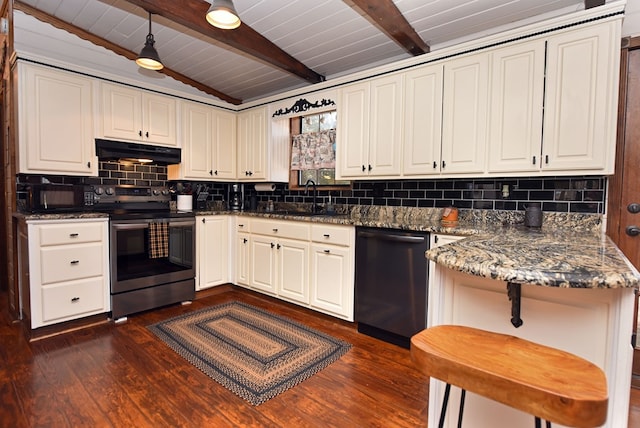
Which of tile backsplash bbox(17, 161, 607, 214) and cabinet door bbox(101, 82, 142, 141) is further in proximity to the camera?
cabinet door bbox(101, 82, 142, 141)

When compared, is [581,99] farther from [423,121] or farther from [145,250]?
[145,250]

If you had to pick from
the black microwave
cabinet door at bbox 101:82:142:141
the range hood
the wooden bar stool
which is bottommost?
the wooden bar stool

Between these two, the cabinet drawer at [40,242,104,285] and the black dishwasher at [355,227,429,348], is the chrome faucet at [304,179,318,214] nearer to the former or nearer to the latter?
the black dishwasher at [355,227,429,348]

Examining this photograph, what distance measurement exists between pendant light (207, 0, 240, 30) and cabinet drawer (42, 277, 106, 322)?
226 cm

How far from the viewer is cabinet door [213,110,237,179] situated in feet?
12.9

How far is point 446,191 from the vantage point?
279cm

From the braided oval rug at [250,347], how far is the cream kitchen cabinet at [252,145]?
1638 millimetres

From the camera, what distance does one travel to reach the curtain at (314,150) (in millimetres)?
3496

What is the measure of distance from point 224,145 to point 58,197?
1.76 m

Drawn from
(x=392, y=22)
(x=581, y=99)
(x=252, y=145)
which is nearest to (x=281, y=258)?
(x=252, y=145)

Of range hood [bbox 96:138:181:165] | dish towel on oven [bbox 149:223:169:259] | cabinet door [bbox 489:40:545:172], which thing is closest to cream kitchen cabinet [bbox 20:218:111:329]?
dish towel on oven [bbox 149:223:169:259]

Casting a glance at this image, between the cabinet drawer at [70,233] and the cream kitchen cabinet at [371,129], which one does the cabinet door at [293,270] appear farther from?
the cabinet drawer at [70,233]

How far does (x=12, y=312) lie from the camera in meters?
2.94

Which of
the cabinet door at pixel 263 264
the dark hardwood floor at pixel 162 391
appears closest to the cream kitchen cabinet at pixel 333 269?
the dark hardwood floor at pixel 162 391
